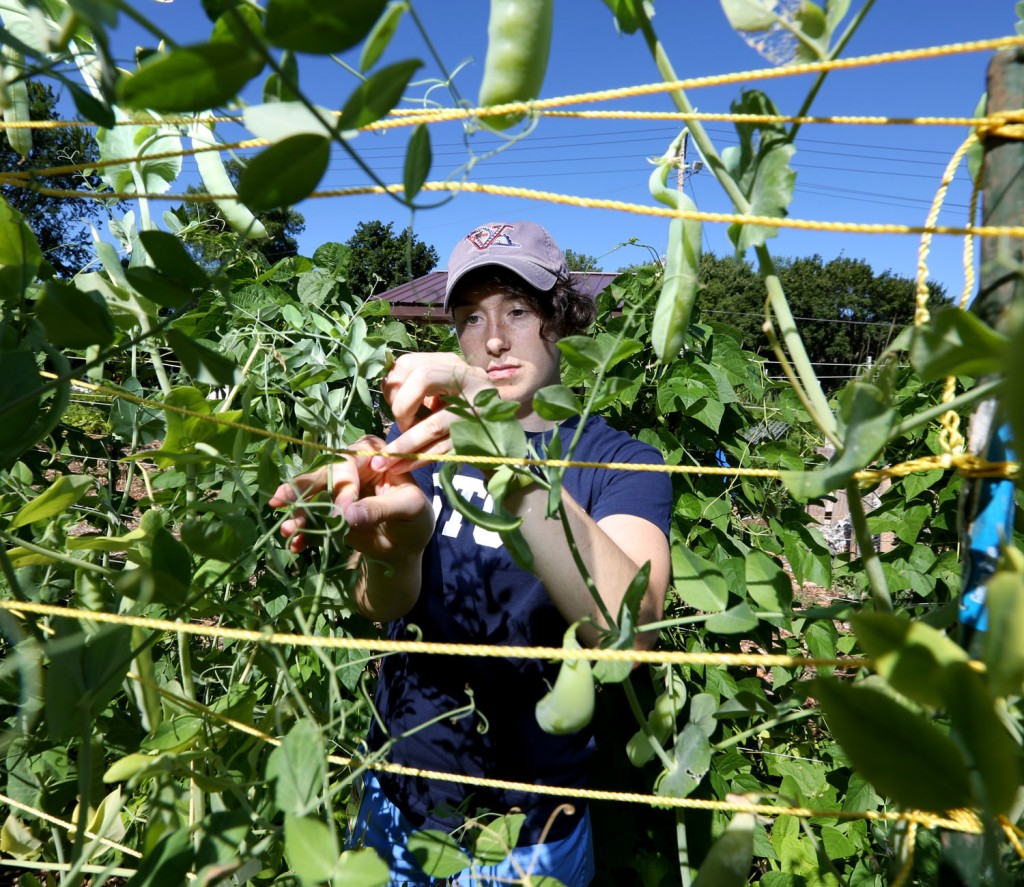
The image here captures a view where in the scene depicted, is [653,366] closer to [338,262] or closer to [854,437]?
[338,262]

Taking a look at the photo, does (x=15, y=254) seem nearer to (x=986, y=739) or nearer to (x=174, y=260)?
(x=174, y=260)

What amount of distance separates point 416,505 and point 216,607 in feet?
0.56

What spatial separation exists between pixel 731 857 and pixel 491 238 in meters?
0.92

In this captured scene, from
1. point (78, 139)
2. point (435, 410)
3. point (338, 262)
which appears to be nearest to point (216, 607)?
point (435, 410)

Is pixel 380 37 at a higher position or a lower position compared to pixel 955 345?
higher

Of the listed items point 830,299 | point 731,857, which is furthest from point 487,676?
point 830,299

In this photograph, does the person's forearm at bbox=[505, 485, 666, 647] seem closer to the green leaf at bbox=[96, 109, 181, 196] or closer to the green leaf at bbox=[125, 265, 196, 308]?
the green leaf at bbox=[125, 265, 196, 308]

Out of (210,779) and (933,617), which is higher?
(933,617)

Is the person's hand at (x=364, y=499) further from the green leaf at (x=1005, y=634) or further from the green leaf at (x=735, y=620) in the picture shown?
the green leaf at (x=1005, y=634)

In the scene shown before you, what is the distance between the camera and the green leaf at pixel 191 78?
0.69 feet

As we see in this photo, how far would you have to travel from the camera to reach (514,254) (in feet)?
3.43

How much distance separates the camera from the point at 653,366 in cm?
139

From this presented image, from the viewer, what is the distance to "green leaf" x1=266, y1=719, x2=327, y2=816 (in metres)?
0.32

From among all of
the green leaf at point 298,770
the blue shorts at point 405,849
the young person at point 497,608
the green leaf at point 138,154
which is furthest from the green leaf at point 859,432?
the blue shorts at point 405,849
